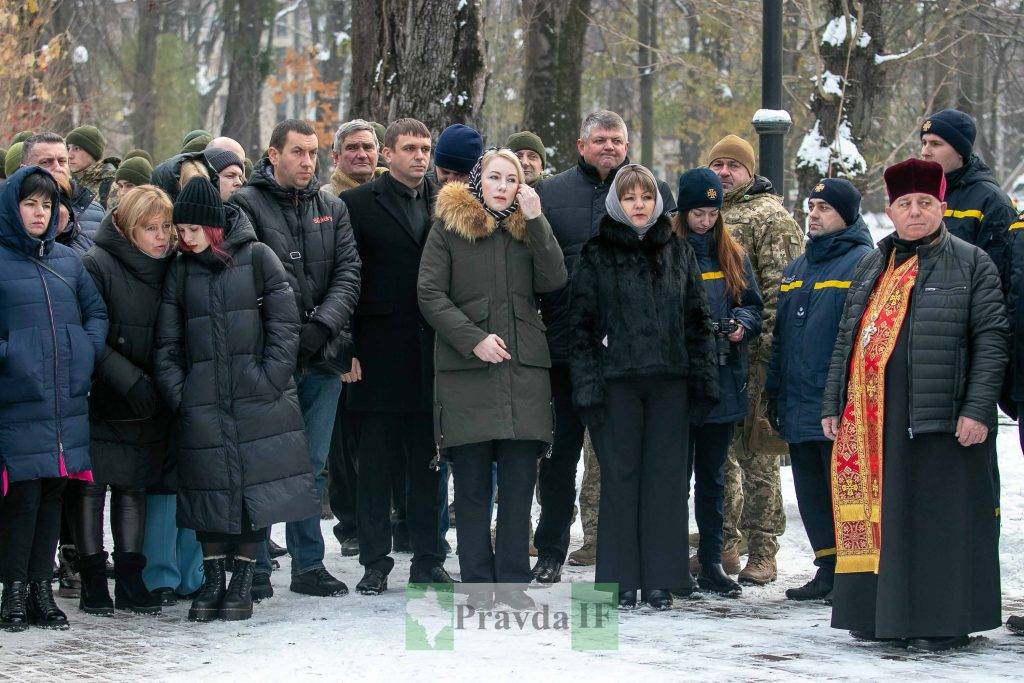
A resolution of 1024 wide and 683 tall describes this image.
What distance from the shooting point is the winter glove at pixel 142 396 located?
21.1 ft

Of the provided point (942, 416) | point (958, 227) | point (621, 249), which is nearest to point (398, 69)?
point (621, 249)

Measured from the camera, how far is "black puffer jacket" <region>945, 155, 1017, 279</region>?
6.65 metres

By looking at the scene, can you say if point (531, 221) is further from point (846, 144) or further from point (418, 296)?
point (846, 144)

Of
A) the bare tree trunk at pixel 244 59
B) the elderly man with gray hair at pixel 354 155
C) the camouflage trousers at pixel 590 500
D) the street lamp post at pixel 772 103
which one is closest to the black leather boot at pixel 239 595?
the camouflage trousers at pixel 590 500

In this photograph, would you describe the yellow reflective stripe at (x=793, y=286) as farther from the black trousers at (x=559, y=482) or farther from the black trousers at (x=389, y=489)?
the black trousers at (x=389, y=489)

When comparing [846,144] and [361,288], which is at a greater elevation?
[846,144]

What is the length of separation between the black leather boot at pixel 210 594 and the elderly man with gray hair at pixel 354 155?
2.38m

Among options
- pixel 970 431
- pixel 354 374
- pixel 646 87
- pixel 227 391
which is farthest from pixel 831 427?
pixel 646 87

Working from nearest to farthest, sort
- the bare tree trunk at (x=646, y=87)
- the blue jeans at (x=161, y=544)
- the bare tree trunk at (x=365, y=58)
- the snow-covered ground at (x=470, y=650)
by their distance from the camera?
the snow-covered ground at (x=470, y=650)
the blue jeans at (x=161, y=544)
the bare tree trunk at (x=365, y=58)
the bare tree trunk at (x=646, y=87)

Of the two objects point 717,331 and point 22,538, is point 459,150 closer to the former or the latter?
point 717,331

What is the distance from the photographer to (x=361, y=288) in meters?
7.21

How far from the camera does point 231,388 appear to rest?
6.36 metres

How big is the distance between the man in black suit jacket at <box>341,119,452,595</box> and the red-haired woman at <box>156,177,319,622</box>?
648mm

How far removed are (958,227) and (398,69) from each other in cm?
456
